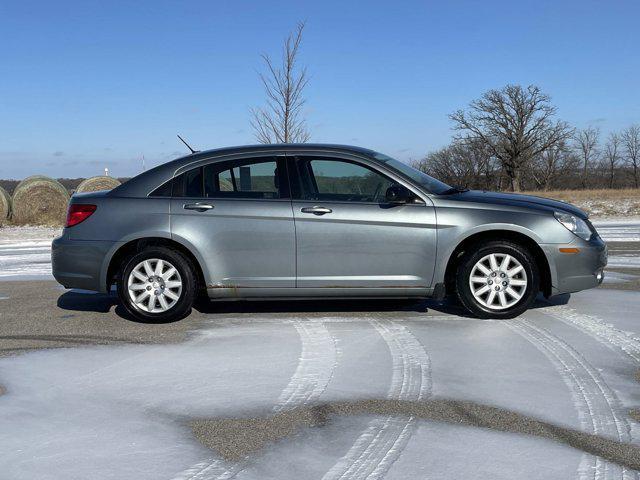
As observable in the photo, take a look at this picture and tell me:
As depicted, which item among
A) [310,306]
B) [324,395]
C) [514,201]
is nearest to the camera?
[324,395]

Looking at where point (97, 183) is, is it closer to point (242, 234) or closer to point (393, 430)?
point (242, 234)

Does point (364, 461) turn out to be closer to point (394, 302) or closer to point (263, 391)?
point (263, 391)

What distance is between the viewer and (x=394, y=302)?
7039 millimetres

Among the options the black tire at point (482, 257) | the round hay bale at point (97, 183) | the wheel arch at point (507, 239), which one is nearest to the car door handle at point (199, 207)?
the wheel arch at point (507, 239)

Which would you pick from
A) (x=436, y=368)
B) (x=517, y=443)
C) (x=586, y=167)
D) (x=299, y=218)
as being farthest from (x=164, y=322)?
(x=586, y=167)

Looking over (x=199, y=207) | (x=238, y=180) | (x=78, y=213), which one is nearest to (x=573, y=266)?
(x=238, y=180)

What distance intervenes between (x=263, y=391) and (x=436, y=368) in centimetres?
123

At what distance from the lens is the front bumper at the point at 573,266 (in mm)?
6000

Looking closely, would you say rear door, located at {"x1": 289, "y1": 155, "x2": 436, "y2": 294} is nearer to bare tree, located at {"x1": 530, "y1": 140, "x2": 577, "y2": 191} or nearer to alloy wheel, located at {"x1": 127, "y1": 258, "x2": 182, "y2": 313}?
alloy wheel, located at {"x1": 127, "y1": 258, "x2": 182, "y2": 313}

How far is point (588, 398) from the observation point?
3973 mm

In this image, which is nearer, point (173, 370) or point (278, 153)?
point (173, 370)

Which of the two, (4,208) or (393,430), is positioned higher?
(4,208)

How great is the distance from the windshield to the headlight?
1031mm

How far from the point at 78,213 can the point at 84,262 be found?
46 cm
